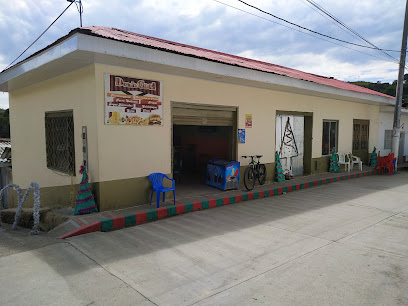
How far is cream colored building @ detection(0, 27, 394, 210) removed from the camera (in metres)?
6.27

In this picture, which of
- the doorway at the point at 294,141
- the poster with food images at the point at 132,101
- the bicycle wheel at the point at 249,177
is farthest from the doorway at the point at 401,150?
the poster with food images at the point at 132,101

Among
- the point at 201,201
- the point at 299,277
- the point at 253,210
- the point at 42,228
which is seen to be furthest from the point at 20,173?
the point at 299,277

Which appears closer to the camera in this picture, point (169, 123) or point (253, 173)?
point (169, 123)

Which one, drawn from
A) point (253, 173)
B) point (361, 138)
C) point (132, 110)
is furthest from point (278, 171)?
point (361, 138)

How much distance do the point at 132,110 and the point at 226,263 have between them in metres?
4.08

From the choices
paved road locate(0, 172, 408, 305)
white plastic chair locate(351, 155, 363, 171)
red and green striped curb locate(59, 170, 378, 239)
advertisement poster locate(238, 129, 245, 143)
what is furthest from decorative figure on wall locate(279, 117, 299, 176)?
paved road locate(0, 172, 408, 305)

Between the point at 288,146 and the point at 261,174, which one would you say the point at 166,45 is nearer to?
the point at 261,174

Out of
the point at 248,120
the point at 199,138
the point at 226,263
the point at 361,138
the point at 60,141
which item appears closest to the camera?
the point at 226,263

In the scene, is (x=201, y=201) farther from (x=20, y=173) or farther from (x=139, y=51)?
(x=20, y=173)

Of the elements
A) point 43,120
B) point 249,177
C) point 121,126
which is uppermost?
point 43,120

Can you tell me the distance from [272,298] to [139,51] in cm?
492

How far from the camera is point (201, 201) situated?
7355 mm

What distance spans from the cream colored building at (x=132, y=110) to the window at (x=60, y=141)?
0.03 m

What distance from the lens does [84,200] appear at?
620cm
